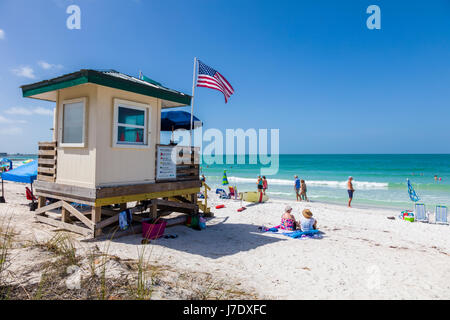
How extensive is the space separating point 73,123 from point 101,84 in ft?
5.91

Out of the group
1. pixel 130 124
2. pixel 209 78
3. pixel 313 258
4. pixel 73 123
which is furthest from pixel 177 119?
pixel 313 258

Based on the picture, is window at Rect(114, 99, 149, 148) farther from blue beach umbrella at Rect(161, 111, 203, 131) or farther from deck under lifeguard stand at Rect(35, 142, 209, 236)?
blue beach umbrella at Rect(161, 111, 203, 131)

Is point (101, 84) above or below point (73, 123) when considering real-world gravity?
above

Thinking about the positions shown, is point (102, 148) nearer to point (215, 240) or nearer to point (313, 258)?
point (215, 240)

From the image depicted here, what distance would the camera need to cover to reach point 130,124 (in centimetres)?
789

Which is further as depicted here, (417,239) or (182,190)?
(417,239)

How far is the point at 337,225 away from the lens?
11.9 meters

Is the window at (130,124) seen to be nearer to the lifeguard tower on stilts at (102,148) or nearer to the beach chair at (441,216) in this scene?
the lifeguard tower on stilts at (102,148)

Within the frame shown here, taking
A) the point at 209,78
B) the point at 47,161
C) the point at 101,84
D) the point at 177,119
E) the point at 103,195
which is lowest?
the point at 103,195

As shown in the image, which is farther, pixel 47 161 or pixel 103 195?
pixel 47 161

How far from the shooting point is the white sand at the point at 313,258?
5125mm
